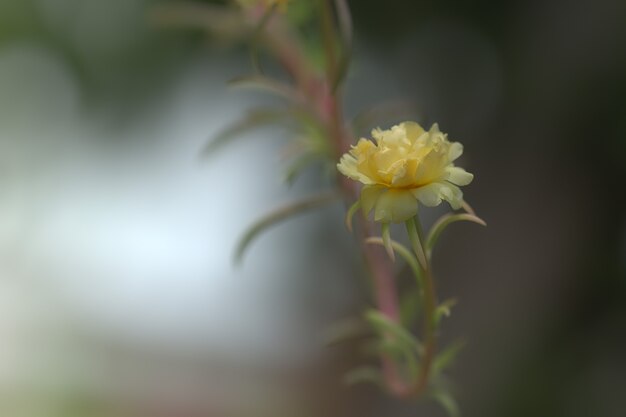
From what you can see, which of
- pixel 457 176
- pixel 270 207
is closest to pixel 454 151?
pixel 457 176

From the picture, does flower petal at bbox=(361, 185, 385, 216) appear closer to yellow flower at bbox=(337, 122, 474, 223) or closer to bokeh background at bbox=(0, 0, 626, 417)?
yellow flower at bbox=(337, 122, 474, 223)

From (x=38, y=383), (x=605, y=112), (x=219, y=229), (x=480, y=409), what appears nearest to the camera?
(x=605, y=112)

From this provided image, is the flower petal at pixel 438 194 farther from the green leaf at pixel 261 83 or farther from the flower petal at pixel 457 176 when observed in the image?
the green leaf at pixel 261 83

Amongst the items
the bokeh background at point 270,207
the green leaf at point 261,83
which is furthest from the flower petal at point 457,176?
→ the bokeh background at point 270,207

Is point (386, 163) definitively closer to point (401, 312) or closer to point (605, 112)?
point (401, 312)

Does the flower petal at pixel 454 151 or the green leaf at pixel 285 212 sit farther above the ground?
the green leaf at pixel 285 212

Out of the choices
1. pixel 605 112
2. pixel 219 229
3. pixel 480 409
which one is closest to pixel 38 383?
pixel 219 229

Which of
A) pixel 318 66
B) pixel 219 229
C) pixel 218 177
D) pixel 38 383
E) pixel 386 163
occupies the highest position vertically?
pixel 218 177

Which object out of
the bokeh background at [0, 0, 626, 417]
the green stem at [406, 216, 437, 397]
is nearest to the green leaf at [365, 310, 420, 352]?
the green stem at [406, 216, 437, 397]
